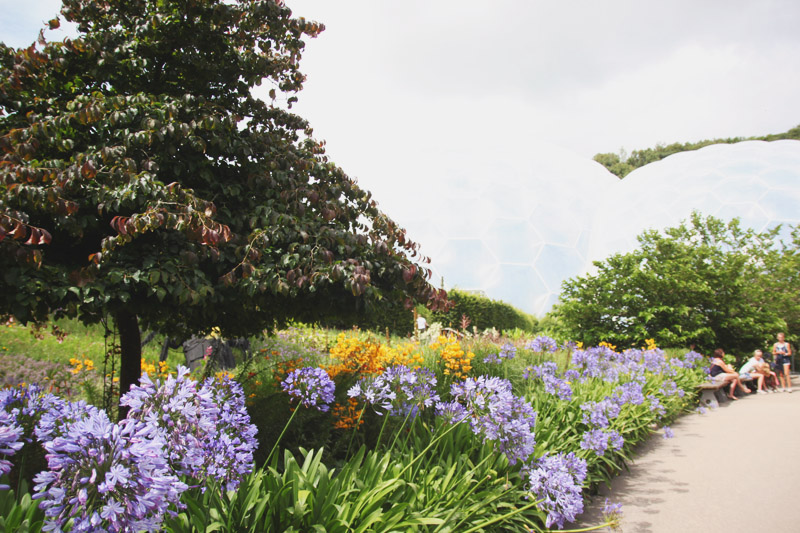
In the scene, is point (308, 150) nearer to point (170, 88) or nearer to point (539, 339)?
point (170, 88)

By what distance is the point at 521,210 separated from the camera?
20.4m

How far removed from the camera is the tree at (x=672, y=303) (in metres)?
12.5

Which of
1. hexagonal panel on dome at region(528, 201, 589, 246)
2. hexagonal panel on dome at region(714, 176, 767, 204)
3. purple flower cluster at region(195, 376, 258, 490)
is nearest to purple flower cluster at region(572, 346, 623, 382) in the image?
purple flower cluster at region(195, 376, 258, 490)

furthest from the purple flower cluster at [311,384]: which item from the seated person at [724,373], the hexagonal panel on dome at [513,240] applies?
the hexagonal panel on dome at [513,240]

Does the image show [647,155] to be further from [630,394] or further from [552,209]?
[630,394]

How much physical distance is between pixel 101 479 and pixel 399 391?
2.26 meters

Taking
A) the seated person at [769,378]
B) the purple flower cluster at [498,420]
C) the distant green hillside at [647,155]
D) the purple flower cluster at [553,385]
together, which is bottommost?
the seated person at [769,378]

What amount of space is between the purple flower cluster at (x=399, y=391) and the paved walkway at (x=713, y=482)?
5.31 ft

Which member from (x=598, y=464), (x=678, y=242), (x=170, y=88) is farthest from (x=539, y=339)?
(x=678, y=242)

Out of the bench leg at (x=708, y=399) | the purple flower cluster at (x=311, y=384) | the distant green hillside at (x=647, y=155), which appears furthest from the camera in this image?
the distant green hillside at (x=647, y=155)

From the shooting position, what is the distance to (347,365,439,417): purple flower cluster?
302 centimetres

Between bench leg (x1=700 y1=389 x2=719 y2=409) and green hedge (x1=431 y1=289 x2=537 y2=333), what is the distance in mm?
6827

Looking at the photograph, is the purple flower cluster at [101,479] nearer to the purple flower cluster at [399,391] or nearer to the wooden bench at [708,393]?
the purple flower cluster at [399,391]

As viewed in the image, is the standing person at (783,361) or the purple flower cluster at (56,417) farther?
the standing person at (783,361)
